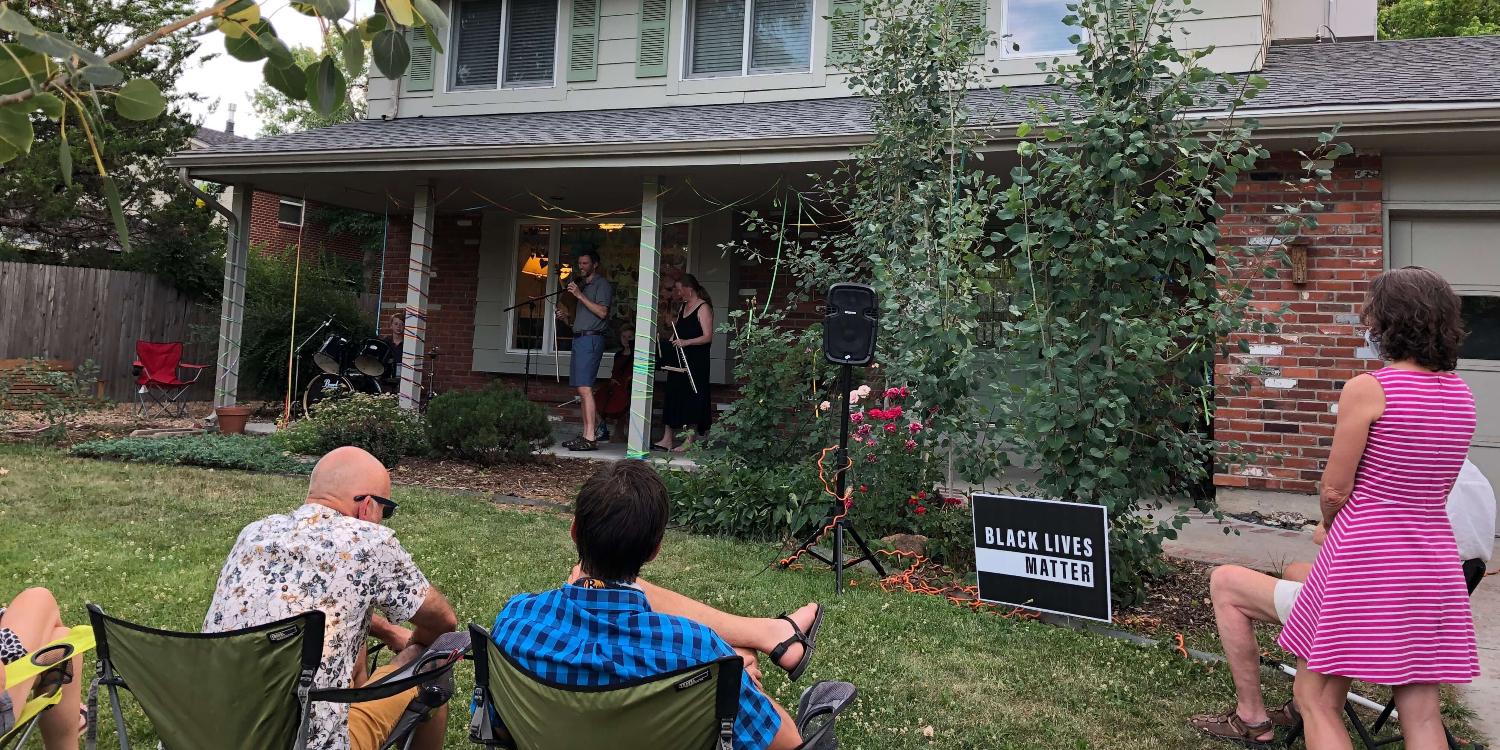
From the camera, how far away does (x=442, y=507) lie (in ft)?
21.1

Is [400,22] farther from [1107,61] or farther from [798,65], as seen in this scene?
[798,65]

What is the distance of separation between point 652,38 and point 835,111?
8.66 feet

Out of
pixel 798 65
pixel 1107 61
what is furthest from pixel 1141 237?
pixel 798 65

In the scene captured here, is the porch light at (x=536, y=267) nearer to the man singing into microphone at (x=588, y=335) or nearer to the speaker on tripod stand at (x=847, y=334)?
the man singing into microphone at (x=588, y=335)

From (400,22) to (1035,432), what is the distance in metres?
3.61

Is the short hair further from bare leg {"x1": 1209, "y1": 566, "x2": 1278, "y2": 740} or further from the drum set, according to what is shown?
the drum set

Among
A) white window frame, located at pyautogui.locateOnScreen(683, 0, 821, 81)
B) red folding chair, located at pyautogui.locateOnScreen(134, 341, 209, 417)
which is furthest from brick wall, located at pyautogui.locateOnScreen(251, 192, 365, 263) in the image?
white window frame, located at pyautogui.locateOnScreen(683, 0, 821, 81)

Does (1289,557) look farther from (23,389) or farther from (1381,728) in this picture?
(23,389)

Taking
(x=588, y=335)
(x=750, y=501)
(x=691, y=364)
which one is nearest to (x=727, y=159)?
(x=691, y=364)

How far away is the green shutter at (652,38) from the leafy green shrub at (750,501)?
5276mm

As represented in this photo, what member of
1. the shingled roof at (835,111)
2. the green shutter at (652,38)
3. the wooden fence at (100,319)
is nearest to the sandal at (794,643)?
the shingled roof at (835,111)

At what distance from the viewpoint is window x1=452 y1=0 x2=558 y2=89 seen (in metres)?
10.6

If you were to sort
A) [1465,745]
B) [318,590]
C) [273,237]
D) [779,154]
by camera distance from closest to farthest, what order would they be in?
[318,590], [1465,745], [779,154], [273,237]

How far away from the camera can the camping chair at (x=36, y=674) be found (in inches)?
83.3
